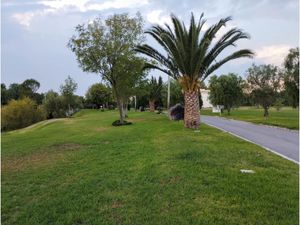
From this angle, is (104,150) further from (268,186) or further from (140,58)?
(140,58)

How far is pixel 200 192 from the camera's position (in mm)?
6387

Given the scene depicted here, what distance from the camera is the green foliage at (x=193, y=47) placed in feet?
64.8

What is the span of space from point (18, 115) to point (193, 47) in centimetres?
3664

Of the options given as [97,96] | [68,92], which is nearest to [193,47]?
[68,92]

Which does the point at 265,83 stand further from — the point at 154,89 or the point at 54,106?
the point at 54,106

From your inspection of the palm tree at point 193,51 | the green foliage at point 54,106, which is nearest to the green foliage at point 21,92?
the green foliage at point 54,106

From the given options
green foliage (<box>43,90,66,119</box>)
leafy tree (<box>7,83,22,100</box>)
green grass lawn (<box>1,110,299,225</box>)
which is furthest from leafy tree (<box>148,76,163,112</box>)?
green grass lawn (<box>1,110,299,225</box>)

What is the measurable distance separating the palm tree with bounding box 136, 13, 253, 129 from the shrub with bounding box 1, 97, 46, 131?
32580 mm

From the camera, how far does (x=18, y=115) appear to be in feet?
165

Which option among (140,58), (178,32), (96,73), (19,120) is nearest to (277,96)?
(140,58)

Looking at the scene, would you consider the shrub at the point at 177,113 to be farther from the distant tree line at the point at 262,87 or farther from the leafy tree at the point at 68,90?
the leafy tree at the point at 68,90

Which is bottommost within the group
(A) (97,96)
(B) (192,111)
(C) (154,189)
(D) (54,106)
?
(C) (154,189)

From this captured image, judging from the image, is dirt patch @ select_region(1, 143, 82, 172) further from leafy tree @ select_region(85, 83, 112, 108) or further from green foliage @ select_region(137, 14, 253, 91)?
leafy tree @ select_region(85, 83, 112, 108)

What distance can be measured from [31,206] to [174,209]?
2370 millimetres
